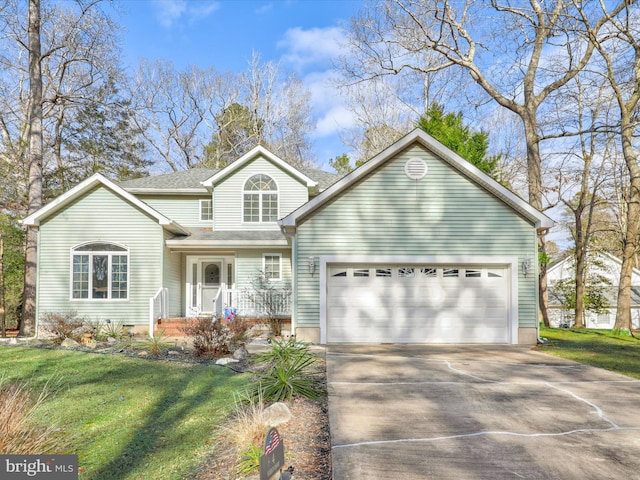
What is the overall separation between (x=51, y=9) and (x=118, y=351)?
15.1 metres

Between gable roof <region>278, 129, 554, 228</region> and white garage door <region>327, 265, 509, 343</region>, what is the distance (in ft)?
5.33

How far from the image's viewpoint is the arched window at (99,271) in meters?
14.2

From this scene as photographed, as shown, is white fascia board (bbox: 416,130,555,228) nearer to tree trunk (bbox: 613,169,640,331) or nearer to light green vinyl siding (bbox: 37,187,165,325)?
tree trunk (bbox: 613,169,640,331)

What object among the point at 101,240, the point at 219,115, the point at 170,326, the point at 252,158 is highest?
the point at 219,115

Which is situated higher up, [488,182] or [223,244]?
[488,182]

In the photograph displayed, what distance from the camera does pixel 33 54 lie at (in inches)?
632

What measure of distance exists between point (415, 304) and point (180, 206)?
34.6 ft

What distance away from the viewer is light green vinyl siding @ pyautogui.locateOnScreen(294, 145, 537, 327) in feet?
37.9

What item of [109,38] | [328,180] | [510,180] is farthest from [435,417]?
[510,180]

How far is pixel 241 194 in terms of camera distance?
16859mm

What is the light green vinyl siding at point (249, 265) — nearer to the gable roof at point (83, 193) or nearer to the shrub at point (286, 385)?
the gable roof at point (83, 193)
